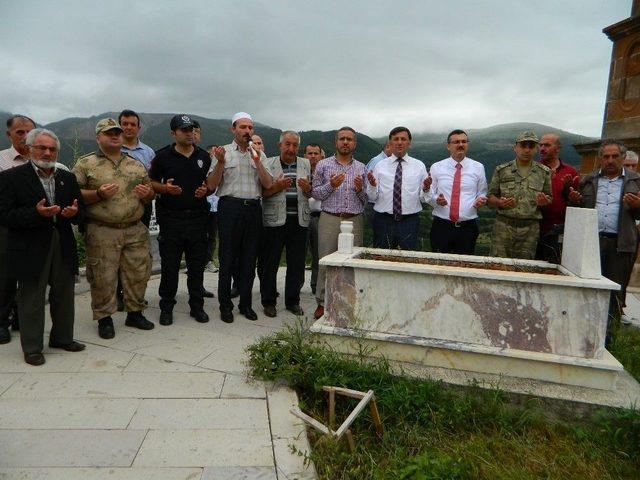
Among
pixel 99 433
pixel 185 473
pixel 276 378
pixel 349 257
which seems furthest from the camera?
pixel 349 257

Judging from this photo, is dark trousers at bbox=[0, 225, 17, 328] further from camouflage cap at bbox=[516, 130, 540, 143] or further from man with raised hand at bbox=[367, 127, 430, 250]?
camouflage cap at bbox=[516, 130, 540, 143]

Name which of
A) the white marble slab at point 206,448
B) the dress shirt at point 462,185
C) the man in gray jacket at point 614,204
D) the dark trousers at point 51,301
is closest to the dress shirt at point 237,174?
the dark trousers at point 51,301

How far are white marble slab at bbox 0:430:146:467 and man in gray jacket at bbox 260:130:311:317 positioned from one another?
258 centimetres

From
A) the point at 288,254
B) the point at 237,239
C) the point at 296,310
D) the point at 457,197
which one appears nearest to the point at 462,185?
the point at 457,197

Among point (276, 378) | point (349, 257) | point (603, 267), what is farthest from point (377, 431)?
point (603, 267)

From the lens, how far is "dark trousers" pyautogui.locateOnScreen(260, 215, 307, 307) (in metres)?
5.08

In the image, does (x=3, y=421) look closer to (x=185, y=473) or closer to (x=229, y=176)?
(x=185, y=473)

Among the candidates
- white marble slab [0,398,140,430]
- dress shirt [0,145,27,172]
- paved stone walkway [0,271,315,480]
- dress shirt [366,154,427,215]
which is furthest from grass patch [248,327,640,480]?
dress shirt [0,145,27,172]

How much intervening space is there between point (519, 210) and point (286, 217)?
2502 millimetres

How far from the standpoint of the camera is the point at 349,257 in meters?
4.03

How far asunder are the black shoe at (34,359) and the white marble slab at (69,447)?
3.31ft

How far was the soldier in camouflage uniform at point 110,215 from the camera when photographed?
4.16 m

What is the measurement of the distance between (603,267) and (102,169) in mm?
5107

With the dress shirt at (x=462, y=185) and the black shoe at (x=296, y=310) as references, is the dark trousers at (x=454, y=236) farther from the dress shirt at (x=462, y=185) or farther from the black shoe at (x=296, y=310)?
the black shoe at (x=296, y=310)
